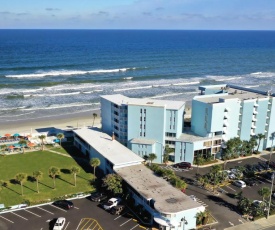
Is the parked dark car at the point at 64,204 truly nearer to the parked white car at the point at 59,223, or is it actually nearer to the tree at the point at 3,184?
the parked white car at the point at 59,223

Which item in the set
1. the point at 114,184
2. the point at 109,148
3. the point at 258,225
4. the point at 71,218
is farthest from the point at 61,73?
the point at 258,225

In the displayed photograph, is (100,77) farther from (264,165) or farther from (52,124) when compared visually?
(264,165)

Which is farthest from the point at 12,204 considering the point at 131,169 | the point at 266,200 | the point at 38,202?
the point at 266,200

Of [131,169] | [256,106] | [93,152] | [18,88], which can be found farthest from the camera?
[18,88]

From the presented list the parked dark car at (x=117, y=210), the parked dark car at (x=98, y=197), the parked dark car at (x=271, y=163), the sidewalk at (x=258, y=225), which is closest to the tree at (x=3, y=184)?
the parked dark car at (x=98, y=197)

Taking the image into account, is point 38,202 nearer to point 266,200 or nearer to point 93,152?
point 93,152
